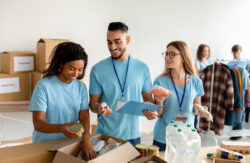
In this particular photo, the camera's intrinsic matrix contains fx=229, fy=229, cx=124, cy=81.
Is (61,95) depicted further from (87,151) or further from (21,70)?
(21,70)

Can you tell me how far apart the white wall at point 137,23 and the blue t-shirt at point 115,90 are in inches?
74.0

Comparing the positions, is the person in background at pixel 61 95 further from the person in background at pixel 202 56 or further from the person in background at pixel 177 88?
the person in background at pixel 202 56

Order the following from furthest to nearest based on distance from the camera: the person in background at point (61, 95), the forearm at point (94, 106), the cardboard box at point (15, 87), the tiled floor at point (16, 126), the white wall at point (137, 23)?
the tiled floor at point (16, 126), the white wall at point (137, 23), the cardboard box at point (15, 87), the forearm at point (94, 106), the person in background at point (61, 95)

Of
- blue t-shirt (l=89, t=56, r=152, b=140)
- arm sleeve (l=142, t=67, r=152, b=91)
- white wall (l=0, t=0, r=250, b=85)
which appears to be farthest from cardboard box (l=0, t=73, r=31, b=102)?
arm sleeve (l=142, t=67, r=152, b=91)

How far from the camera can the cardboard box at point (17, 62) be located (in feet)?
9.34

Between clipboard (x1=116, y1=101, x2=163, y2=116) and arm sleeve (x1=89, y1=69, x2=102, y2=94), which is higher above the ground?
arm sleeve (x1=89, y1=69, x2=102, y2=94)

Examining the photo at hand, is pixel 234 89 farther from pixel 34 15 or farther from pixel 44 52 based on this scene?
pixel 34 15

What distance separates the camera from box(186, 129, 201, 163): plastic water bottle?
53.6 inches

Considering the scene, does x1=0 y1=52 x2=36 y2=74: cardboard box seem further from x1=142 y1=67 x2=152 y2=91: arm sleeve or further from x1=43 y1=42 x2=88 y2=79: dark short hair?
x1=142 y1=67 x2=152 y2=91: arm sleeve

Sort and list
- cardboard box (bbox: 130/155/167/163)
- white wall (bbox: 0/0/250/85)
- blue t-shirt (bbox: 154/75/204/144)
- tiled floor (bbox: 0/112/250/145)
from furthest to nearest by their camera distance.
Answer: tiled floor (bbox: 0/112/250/145) → white wall (bbox: 0/0/250/85) → blue t-shirt (bbox: 154/75/204/144) → cardboard box (bbox: 130/155/167/163)

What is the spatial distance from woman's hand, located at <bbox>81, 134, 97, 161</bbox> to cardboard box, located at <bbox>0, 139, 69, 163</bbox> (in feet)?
0.49

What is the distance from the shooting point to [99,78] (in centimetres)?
175

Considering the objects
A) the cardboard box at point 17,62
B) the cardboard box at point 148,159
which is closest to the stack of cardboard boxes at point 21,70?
the cardboard box at point 17,62

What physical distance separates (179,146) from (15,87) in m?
2.30
